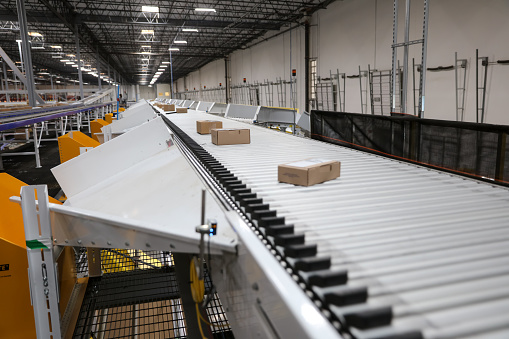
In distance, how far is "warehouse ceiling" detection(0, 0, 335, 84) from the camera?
14.5 meters

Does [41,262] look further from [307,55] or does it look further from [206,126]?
[307,55]

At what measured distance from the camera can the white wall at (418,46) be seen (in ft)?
24.2

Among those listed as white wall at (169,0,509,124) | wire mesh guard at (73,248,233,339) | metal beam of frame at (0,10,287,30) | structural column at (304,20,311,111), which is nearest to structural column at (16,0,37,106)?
metal beam of frame at (0,10,287,30)

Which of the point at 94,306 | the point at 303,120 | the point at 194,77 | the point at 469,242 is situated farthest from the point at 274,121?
the point at 194,77

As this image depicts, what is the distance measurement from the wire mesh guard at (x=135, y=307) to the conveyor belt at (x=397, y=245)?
105 cm

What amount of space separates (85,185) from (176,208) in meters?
1.66

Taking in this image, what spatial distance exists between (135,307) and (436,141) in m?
2.79

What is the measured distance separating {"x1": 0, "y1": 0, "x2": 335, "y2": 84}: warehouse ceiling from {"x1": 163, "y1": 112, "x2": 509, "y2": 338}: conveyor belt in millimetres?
11284

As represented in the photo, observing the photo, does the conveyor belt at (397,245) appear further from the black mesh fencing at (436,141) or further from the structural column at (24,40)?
the structural column at (24,40)

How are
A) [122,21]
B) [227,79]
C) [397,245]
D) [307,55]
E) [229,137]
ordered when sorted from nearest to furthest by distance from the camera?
[397,245] → [229,137] → [307,55] → [122,21] → [227,79]

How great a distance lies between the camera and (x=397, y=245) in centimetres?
128

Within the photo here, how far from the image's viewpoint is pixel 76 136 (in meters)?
6.35

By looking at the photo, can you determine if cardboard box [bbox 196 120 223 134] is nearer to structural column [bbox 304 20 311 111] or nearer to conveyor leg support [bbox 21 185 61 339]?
conveyor leg support [bbox 21 185 61 339]

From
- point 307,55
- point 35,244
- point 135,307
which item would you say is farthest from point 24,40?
point 307,55
